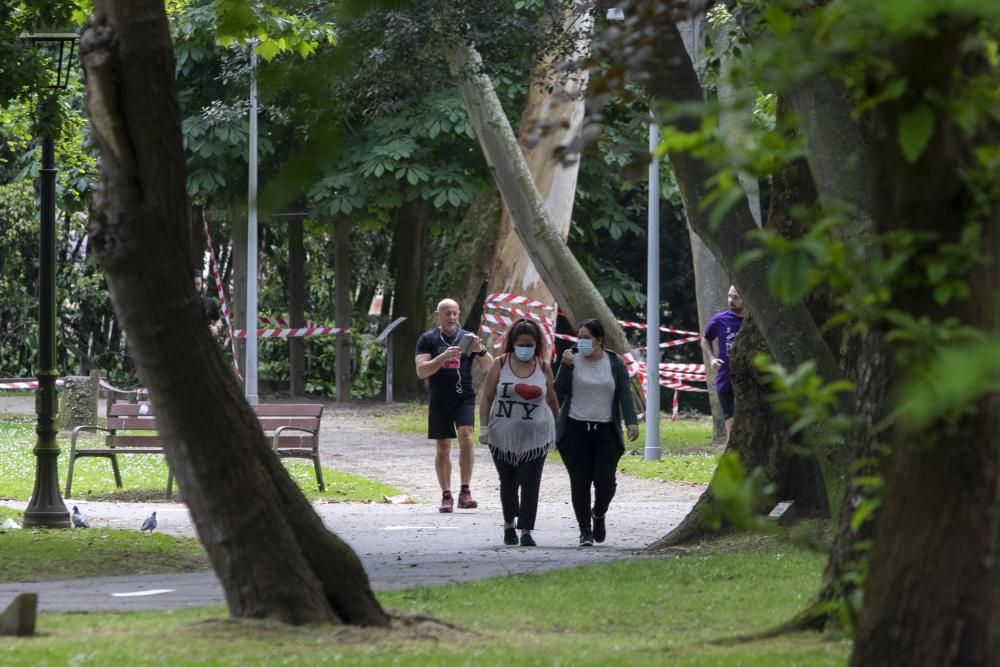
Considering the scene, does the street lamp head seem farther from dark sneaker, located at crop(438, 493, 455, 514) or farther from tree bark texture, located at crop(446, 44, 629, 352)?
tree bark texture, located at crop(446, 44, 629, 352)

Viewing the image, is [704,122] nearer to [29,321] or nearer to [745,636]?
[745,636]

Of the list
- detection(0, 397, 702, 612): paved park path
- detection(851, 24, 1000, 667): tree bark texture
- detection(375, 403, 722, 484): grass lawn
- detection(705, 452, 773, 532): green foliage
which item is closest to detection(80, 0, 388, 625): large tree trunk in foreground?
detection(0, 397, 702, 612): paved park path

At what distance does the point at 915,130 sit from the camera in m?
3.70

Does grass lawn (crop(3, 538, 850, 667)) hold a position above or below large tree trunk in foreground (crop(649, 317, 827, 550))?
below

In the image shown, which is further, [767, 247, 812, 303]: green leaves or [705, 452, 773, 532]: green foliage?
[705, 452, 773, 532]: green foliage

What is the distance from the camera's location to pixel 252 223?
10.4ft

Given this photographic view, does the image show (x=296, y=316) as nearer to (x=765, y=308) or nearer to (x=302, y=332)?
(x=302, y=332)

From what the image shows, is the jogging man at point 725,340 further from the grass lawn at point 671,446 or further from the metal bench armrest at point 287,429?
the metal bench armrest at point 287,429

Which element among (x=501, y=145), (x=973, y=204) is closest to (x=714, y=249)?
(x=973, y=204)

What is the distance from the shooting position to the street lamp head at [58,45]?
13.1m

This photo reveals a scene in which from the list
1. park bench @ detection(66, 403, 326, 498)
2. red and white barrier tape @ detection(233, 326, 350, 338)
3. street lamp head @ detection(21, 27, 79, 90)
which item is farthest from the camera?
red and white barrier tape @ detection(233, 326, 350, 338)

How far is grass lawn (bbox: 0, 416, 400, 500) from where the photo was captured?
17781mm

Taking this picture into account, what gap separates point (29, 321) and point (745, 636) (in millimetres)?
33737

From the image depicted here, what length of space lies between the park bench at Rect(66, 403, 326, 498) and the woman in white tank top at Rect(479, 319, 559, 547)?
4.41 m
